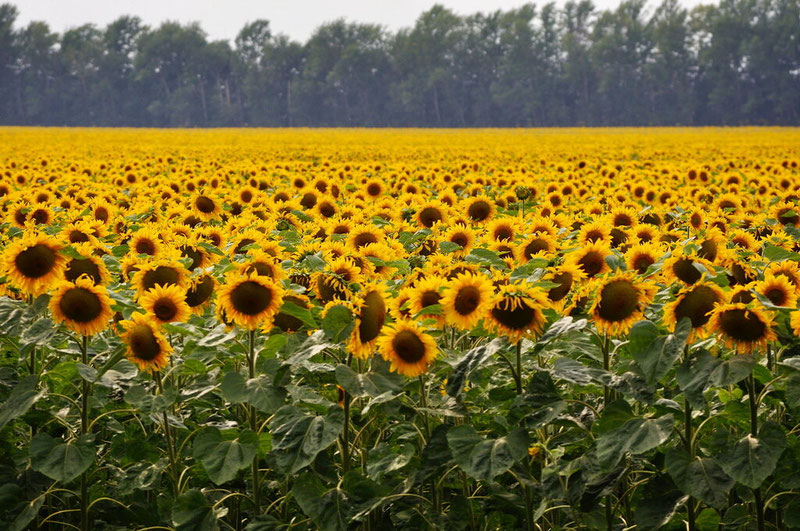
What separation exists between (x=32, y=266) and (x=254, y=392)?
1251mm

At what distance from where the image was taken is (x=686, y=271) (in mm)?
3334

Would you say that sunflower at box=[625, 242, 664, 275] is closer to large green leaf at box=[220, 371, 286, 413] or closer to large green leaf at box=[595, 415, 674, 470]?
large green leaf at box=[595, 415, 674, 470]

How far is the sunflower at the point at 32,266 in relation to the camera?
144 inches

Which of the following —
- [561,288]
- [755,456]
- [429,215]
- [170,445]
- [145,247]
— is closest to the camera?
[755,456]

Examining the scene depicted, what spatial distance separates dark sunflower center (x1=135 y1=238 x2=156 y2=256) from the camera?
15.5 ft

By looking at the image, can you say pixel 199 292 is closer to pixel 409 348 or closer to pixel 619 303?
pixel 409 348

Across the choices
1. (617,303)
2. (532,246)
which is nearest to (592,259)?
(617,303)

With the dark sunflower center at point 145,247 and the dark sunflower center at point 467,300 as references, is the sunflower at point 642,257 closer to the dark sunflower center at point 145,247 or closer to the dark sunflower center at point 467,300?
the dark sunflower center at point 467,300

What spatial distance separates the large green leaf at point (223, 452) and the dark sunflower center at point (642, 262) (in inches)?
71.1

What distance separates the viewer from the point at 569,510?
10.8ft

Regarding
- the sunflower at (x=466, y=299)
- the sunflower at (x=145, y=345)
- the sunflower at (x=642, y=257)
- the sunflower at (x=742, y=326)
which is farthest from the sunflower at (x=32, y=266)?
the sunflower at (x=742, y=326)

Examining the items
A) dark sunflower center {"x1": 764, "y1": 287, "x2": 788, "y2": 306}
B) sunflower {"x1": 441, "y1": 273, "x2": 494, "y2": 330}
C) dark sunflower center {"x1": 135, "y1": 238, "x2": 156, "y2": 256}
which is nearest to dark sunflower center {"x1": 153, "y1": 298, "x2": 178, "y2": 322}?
sunflower {"x1": 441, "y1": 273, "x2": 494, "y2": 330}

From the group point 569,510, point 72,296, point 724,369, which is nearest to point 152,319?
point 72,296

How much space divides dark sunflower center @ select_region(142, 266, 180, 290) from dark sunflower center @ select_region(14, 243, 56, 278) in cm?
40
